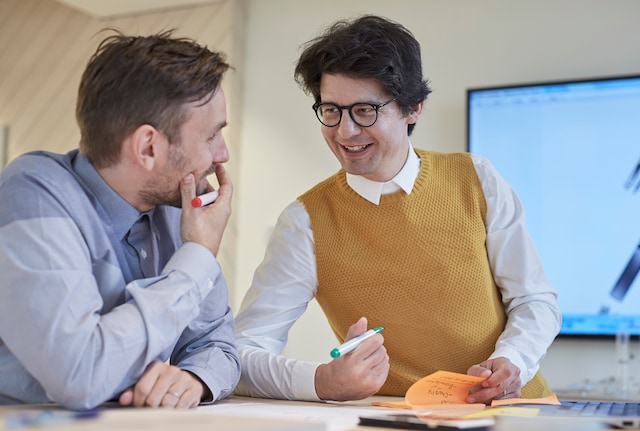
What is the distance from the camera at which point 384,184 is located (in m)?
2.13

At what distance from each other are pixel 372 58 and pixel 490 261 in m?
0.61

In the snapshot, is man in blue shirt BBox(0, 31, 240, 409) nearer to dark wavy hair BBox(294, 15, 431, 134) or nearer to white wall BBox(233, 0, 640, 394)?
dark wavy hair BBox(294, 15, 431, 134)

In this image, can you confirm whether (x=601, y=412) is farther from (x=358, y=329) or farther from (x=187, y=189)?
(x=187, y=189)

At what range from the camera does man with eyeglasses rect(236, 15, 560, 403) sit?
2025 mm

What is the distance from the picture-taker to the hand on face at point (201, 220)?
4.91 feet

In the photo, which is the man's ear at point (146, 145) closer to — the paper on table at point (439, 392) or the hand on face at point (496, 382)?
the paper on table at point (439, 392)

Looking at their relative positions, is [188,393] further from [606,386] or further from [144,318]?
[606,386]

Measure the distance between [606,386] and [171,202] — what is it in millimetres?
2589

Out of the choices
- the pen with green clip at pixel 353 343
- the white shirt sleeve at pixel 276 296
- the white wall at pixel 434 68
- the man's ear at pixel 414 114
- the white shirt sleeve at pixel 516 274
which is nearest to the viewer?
the pen with green clip at pixel 353 343

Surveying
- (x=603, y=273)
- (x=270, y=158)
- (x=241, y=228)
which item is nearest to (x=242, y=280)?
(x=241, y=228)

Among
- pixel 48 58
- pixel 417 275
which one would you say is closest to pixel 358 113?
pixel 417 275

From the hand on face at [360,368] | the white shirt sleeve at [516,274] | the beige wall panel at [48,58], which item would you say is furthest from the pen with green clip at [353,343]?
the beige wall panel at [48,58]

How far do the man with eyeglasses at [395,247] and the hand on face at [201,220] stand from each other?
489 mm

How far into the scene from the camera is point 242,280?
4332mm
